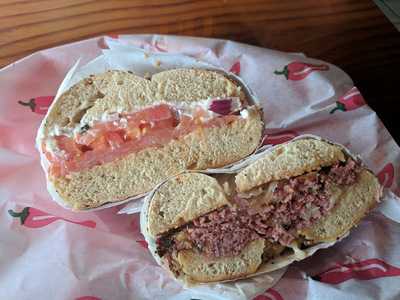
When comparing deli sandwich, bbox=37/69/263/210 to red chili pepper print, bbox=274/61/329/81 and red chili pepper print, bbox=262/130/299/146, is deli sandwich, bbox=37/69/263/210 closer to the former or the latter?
red chili pepper print, bbox=262/130/299/146

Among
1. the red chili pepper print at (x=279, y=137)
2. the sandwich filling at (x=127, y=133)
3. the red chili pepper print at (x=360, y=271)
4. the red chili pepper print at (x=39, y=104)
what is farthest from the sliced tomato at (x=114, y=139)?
the red chili pepper print at (x=360, y=271)

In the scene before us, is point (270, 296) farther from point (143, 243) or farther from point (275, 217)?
point (143, 243)

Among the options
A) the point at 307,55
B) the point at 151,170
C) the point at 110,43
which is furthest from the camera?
the point at 307,55

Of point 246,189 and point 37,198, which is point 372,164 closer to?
point 246,189

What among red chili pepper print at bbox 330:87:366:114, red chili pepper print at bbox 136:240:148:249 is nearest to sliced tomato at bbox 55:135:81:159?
red chili pepper print at bbox 136:240:148:249

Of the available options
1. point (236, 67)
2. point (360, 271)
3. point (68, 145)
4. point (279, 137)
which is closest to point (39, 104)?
point (68, 145)

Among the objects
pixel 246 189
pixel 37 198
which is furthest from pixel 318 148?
pixel 37 198

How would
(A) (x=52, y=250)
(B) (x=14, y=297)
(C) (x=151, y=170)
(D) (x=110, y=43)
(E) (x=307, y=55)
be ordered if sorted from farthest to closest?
(E) (x=307, y=55) < (D) (x=110, y=43) < (C) (x=151, y=170) < (A) (x=52, y=250) < (B) (x=14, y=297)
